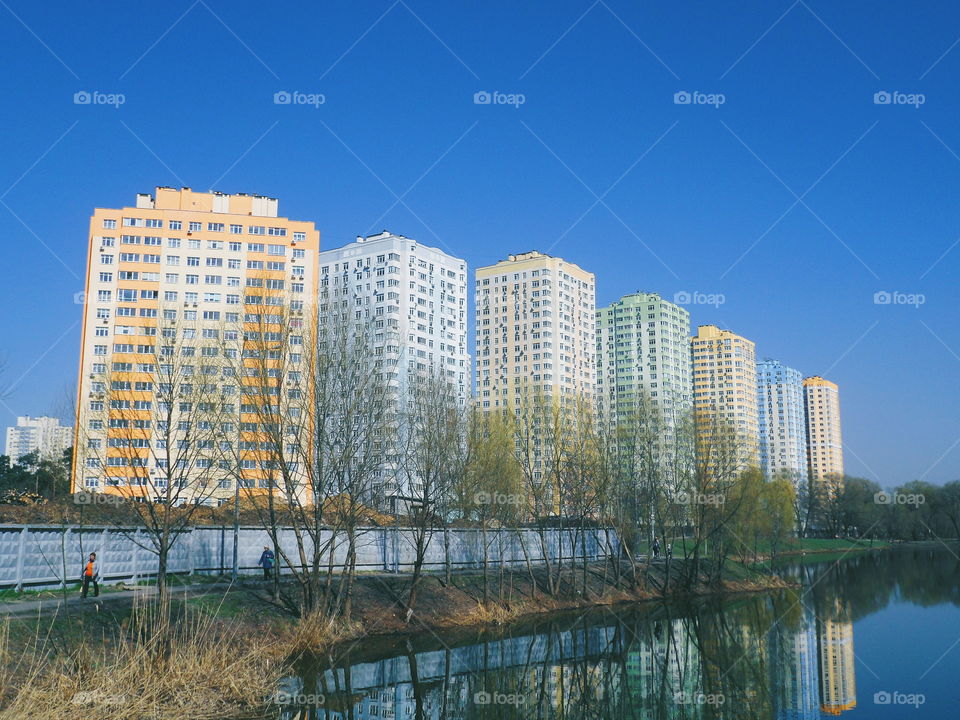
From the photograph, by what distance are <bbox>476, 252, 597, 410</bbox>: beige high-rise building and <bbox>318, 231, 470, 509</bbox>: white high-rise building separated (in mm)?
15955

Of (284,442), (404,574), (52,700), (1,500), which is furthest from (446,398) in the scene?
(1,500)

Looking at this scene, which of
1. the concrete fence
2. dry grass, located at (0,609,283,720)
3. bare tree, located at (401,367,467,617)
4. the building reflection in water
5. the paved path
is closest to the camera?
dry grass, located at (0,609,283,720)

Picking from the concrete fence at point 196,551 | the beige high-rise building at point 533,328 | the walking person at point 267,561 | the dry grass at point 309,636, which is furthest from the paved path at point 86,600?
the beige high-rise building at point 533,328

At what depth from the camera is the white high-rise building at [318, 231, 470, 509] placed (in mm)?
105062

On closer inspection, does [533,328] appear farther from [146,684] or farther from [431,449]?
[146,684]

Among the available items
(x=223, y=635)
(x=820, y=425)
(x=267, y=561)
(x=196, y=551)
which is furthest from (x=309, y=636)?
(x=820, y=425)

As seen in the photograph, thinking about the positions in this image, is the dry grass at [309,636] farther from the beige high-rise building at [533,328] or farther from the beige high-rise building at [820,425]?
the beige high-rise building at [820,425]

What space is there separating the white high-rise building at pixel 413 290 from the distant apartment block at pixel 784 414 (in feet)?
334

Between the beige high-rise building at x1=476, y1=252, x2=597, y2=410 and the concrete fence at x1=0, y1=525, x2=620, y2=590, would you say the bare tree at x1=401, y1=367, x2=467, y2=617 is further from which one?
the beige high-rise building at x1=476, y1=252, x2=597, y2=410

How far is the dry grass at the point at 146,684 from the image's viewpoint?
45.1 ft

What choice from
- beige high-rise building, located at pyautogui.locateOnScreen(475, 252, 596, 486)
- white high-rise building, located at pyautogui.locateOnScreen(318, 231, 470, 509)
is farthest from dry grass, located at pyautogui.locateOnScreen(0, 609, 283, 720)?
beige high-rise building, located at pyautogui.locateOnScreen(475, 252, 596, 486)

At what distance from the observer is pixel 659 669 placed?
24.9 metres

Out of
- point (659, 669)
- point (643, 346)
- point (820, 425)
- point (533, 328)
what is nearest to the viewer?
point (659, 669)

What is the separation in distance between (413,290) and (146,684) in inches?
3701
